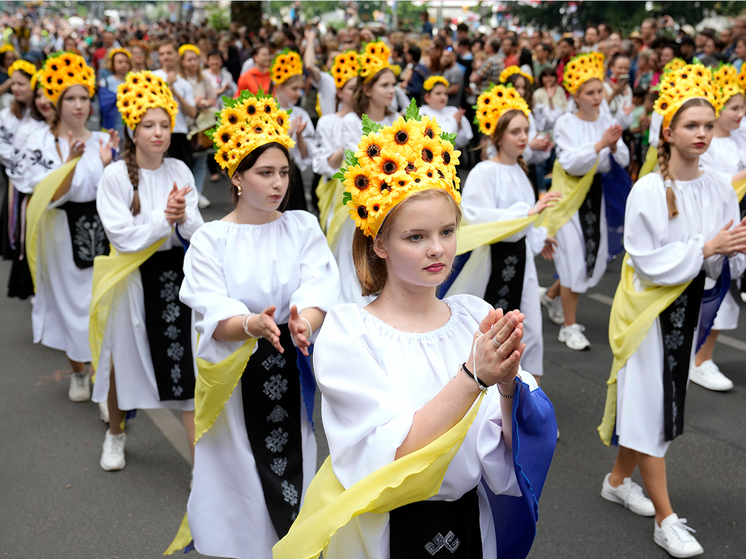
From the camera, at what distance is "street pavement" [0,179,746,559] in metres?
3.91

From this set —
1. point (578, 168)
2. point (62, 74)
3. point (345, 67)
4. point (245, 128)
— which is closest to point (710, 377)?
point (578, 168)

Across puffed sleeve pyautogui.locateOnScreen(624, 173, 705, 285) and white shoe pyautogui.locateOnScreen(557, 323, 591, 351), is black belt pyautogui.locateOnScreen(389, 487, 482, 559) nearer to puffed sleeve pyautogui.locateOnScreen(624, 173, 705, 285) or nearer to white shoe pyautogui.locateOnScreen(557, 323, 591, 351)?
puffed sleeve pyautogui.locateOnScreen(624, 173, 705, 285)

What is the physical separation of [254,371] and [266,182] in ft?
2.74

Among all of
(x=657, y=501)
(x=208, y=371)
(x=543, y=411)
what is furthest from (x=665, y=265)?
(x=208, y=371)

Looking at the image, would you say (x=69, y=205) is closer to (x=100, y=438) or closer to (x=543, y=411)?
(x=100, y=438)

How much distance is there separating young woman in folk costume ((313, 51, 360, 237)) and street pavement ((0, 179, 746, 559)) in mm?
2140

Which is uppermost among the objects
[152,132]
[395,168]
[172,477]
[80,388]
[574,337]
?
[395,168]

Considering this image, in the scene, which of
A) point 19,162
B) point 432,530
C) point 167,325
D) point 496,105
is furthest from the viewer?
point 19,162

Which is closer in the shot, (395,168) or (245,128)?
(395,168)

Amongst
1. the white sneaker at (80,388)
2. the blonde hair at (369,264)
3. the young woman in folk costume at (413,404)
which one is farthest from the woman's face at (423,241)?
the white sneaker at (80,388)

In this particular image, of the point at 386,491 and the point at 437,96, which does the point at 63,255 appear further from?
the point at 437,96

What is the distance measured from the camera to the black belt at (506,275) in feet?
16.2

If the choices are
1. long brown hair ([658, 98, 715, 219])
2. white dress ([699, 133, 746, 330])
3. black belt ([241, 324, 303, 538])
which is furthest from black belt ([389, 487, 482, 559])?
white dress ([699, 133, 746, 330])

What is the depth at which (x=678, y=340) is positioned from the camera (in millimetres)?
3877
